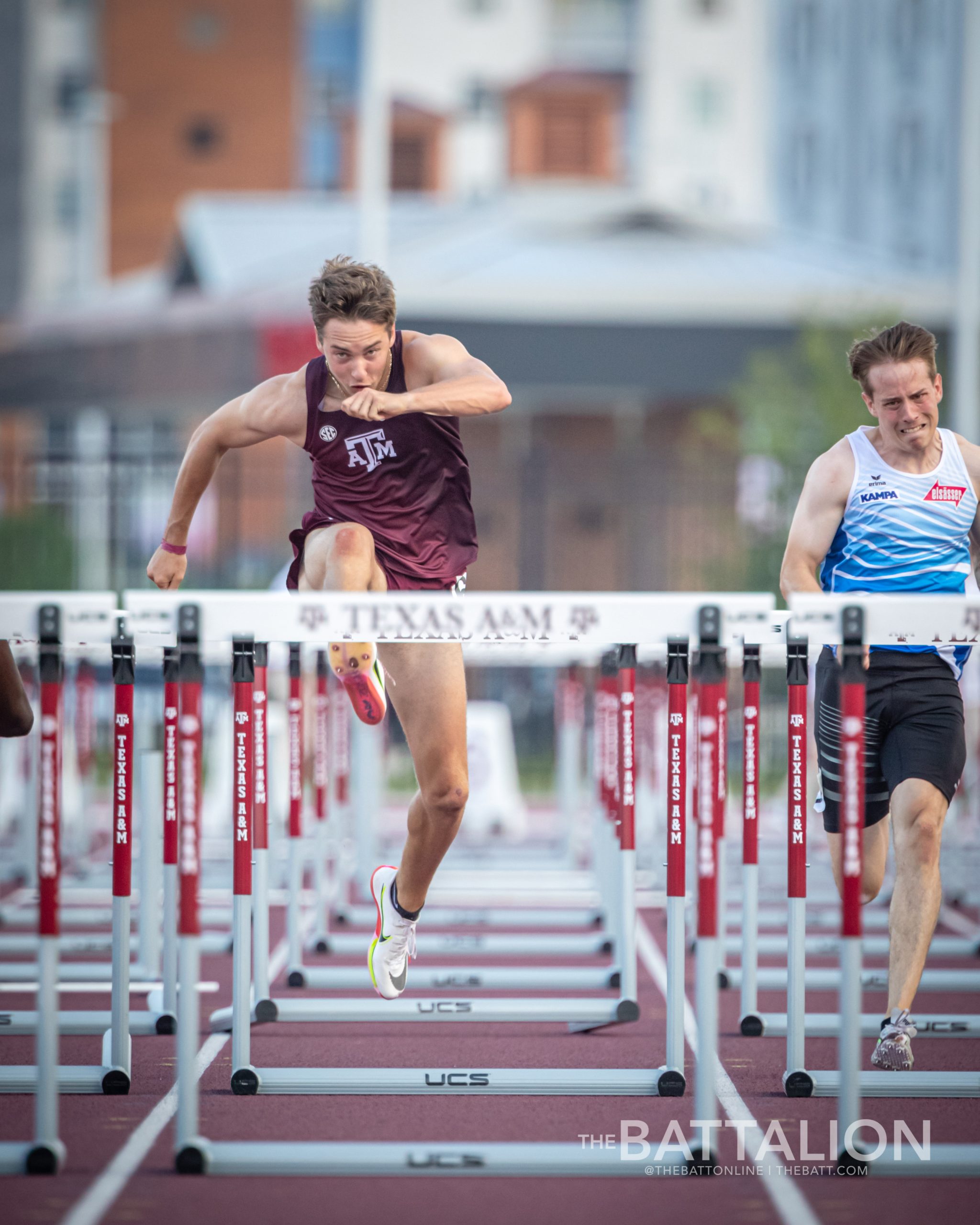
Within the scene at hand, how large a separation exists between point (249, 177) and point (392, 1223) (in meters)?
31.6

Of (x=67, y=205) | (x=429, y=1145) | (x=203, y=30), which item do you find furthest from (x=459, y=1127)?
(x=67, y=205)

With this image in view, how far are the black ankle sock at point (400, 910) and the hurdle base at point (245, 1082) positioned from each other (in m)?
0.64

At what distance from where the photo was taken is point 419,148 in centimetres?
3142

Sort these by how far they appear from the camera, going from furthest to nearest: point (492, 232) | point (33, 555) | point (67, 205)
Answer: point (67, 205)
point (492, 232)
point (33, 555)

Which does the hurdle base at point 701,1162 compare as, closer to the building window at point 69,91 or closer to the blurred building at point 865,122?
the building window at point 69,91

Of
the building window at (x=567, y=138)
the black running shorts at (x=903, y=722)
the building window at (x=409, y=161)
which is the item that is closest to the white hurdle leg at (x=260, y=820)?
the black running shorts at (x=903, y=722)

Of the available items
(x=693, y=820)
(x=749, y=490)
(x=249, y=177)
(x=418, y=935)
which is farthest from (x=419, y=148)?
(x=418, y=935)

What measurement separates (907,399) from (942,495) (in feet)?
1.00

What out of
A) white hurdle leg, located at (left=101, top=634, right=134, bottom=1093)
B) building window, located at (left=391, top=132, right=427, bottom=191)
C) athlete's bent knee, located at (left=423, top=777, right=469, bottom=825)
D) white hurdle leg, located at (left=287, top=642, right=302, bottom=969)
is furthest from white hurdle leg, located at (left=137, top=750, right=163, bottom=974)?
building window, located at (left=391, top=132, right=427, bottom=191)

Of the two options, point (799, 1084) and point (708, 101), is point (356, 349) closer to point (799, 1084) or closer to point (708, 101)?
point (799, 1084)

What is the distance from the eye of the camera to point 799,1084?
431 centimetres

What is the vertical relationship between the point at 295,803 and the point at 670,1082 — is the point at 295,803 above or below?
above

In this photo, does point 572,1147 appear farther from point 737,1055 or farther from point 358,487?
point 358,487

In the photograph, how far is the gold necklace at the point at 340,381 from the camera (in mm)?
4305
